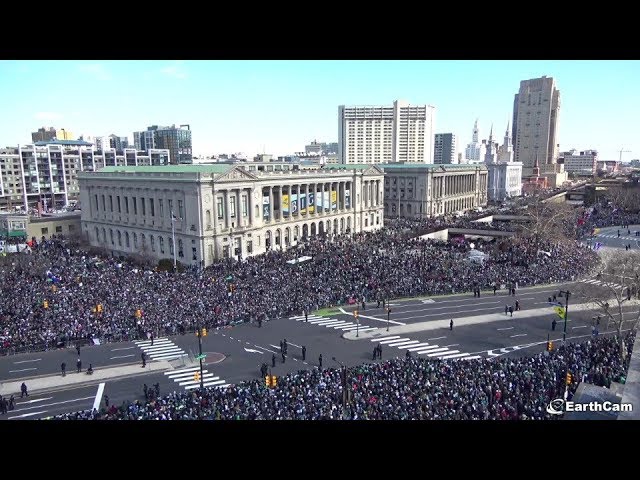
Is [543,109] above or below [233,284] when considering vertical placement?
above

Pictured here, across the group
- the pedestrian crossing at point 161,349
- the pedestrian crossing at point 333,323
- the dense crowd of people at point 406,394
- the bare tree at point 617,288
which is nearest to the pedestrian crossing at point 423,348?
the pedestrian crossing at point 333,323

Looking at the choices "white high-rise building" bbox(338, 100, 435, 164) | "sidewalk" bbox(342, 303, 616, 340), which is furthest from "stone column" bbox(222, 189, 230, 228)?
"white high-rise building" bbox(338, 100, 435, 164)

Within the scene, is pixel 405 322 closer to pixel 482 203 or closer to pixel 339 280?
pixel 339 280

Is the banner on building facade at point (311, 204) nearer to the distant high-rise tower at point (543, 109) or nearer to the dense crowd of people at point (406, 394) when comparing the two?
the dense crowd of people at point (406, 394)

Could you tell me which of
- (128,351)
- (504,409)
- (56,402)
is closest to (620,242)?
(504,409)

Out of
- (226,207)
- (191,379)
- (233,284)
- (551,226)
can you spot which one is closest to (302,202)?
(226,207)

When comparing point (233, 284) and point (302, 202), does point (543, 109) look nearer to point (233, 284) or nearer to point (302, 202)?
point (302, 202)
